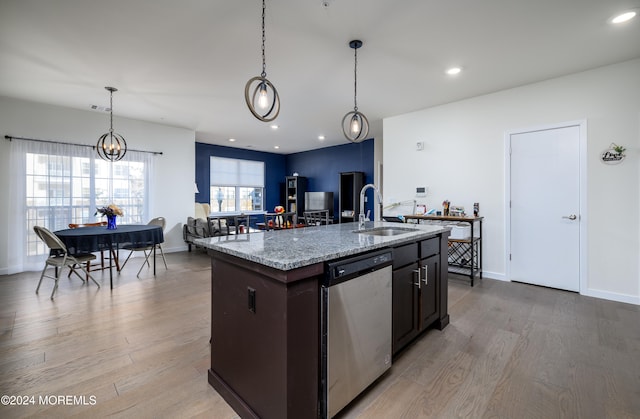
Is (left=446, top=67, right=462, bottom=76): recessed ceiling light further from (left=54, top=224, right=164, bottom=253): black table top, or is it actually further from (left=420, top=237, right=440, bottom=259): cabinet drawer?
(left=54, top=224, right=164, bottom=253): black table top

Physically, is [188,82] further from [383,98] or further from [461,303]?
[461,303]

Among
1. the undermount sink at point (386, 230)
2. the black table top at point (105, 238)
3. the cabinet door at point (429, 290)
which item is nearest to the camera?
the cabinet door at point (429, 290)

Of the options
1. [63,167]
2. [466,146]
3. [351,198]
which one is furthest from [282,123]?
[63,167]

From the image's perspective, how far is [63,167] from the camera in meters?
4.83

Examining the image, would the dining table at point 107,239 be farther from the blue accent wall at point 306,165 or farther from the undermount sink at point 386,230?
the blue accent wall at point 306,165

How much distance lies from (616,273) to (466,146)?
2.31 m

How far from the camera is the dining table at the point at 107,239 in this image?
3.43 meters

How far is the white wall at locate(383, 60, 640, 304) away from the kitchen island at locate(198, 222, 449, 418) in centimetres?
291

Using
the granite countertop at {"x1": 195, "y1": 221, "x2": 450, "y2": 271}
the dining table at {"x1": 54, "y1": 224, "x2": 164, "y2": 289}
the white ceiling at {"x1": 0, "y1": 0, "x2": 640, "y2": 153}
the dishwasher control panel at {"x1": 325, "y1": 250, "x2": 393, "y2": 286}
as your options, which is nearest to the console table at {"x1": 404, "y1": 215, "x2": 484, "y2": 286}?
the white ceiling at {"x1": 0, "y1": 0, "x2": 640, "y2": 153}

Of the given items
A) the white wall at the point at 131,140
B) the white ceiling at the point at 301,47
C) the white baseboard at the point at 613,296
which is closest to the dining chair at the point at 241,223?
the white wall at the point at 131,140

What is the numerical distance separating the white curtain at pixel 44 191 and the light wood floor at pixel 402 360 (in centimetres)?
160

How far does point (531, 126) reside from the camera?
3762mm

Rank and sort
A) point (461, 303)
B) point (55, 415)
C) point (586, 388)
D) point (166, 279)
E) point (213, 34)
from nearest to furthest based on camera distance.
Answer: point (55, 415), point (586, 388), point (213, 34), point (461, 303), point (166, 279)

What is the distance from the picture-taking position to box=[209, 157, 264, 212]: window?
8.24 metres
